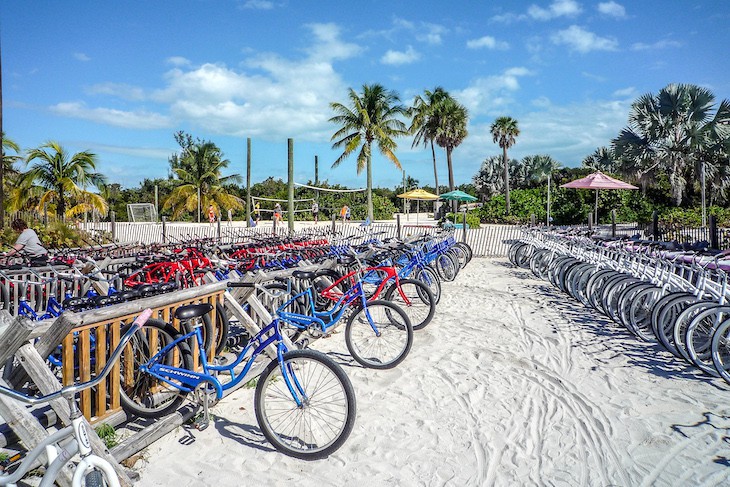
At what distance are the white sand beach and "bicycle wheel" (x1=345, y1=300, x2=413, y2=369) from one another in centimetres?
14

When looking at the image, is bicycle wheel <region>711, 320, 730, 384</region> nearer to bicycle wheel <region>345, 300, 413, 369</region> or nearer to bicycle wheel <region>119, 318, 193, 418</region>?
bicycle wheel <region>345, 300, 413, 369</region>

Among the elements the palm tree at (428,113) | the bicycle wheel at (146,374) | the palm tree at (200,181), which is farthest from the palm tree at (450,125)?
the bicycle wheel at (146,374)

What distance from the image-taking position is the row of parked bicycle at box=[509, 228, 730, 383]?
4.50 meters

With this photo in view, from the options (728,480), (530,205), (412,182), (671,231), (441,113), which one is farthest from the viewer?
(412,182)

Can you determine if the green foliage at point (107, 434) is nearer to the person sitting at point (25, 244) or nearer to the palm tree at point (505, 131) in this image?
the person sitting at point (25, 244)

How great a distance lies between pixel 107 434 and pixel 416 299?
144 inches

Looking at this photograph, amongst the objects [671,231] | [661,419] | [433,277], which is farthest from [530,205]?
[661,419]

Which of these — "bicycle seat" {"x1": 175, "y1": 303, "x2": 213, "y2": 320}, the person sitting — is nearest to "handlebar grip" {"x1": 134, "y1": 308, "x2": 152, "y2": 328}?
"bicycle seat" {"x1": 175, "y1": 303, "x2": 213, "y2": 320}

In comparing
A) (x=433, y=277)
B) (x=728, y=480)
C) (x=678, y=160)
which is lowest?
(x=728, y=480)

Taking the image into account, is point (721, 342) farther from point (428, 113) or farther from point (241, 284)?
point (428, 113)

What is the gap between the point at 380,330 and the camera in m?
4.71

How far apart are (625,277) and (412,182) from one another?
53.8 meters

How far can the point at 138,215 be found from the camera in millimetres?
33625

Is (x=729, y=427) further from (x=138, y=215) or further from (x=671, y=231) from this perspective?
(x=138, y=215)
